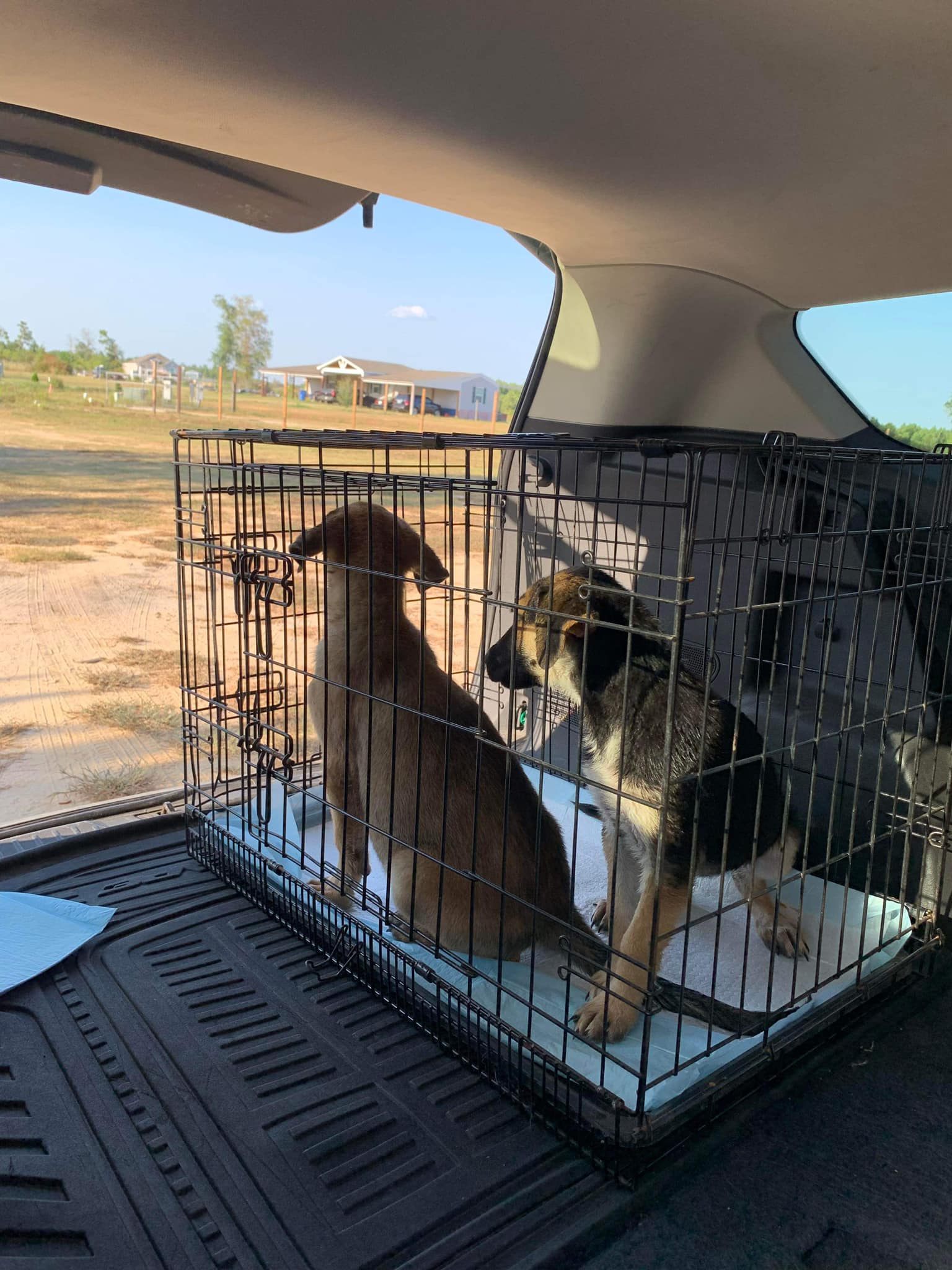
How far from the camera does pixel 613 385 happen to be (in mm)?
4223

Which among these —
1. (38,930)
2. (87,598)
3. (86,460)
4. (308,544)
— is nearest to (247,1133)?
(38,930)

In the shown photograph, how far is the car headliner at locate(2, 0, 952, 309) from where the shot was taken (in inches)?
75.5

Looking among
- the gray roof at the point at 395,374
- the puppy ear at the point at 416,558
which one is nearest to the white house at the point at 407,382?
the gray roof at the point at 395,374

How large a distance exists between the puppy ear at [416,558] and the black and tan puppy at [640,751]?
1.69 feet

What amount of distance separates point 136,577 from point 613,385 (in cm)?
777

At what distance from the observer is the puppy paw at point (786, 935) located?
10.8 ft

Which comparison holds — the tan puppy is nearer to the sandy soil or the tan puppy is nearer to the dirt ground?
the dirt ground

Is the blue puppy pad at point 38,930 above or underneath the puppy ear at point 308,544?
underneath

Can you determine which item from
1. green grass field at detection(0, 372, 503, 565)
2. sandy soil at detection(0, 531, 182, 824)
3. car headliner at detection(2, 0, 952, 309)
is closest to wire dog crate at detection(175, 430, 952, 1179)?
car headliner at detection(2, 0, 952, 309)

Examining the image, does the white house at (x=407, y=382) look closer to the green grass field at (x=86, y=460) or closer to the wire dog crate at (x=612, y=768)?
the green grass field at (x=86, y=460)

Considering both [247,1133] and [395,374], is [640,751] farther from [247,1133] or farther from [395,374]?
[395,374]

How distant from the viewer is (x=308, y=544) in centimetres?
340

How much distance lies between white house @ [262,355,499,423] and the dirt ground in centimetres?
89

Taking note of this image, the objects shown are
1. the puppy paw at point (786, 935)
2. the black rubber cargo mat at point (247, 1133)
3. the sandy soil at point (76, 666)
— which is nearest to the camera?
the black rubber cargo mat at point (247, 1133)
